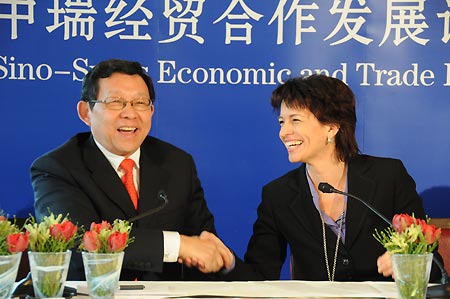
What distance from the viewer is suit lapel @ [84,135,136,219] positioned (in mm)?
2799

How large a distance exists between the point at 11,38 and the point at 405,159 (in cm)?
204

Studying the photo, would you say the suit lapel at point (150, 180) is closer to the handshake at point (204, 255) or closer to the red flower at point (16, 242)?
the handshake at point (204, 255)

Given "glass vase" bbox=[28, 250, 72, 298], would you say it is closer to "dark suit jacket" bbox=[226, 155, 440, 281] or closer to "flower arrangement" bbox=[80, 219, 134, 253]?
"flower arrangement" bbox=[80, 219, 134, 253]

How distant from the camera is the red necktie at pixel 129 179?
2879 mm

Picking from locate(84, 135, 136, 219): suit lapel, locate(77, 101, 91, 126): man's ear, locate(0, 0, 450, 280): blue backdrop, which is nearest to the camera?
locate(84, 135, 136, 219): suit lapel

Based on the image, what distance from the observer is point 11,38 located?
3.92m

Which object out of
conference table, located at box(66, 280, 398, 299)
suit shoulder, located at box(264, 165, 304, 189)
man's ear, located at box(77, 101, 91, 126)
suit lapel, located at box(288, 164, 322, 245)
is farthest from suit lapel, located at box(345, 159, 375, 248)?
man's ear, located at box(77, 101, 91, 126)

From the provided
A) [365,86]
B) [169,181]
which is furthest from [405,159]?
[169,181]

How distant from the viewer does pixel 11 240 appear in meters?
1.93

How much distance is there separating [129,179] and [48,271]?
95 centimetres

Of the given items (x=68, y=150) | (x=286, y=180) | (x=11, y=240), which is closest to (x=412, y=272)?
(x=11, y=240)

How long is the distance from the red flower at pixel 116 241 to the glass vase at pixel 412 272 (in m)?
0.69

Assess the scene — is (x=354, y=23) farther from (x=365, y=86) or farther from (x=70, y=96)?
(x=70, y=96)

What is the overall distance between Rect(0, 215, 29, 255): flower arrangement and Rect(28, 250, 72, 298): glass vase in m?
0.06
